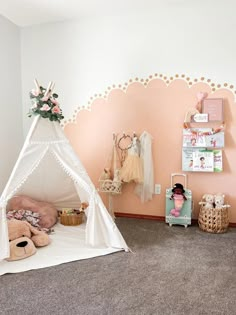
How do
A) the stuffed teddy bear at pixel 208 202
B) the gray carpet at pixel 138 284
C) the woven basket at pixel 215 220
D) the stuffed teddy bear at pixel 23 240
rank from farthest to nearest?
the stuffed teddy bear at pixel 208 202
the woven basket at pixel 215 220
the stuffed teddy bear at pixel 23 240
the gray carpet at pixel 138 284

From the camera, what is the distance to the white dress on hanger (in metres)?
3.35

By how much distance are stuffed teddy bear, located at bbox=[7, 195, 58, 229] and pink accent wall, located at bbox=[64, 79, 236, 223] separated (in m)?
0.73

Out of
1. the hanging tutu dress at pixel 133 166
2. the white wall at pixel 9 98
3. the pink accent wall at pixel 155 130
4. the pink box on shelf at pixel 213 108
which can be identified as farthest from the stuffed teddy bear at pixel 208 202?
the white wall at pixel 9 98

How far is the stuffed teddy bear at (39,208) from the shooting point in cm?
305

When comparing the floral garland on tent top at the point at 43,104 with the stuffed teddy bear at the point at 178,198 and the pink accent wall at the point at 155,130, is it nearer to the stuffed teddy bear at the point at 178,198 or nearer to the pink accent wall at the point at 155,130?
the pink accent wall at the point at 155,130

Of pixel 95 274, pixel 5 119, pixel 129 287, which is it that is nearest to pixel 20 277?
pixel 95 274

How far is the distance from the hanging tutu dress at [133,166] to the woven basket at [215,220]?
2.74ft

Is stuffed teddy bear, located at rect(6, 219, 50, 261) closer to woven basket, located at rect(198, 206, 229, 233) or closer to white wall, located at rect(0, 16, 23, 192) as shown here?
white wall, located at rect(0, 16, 23, 192)

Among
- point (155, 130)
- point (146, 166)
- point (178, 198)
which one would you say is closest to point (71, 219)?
point (146, 166)

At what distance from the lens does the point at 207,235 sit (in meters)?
2.94

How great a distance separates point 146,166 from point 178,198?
540 millimetres

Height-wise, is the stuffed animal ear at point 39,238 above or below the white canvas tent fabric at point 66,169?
below

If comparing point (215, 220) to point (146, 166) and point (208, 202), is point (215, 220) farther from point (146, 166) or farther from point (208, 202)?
point (146, 166)

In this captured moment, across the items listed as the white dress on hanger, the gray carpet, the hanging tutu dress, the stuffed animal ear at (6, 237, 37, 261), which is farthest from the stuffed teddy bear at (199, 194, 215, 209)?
the stuffed animal ear at (6, 237, 37, 261)
